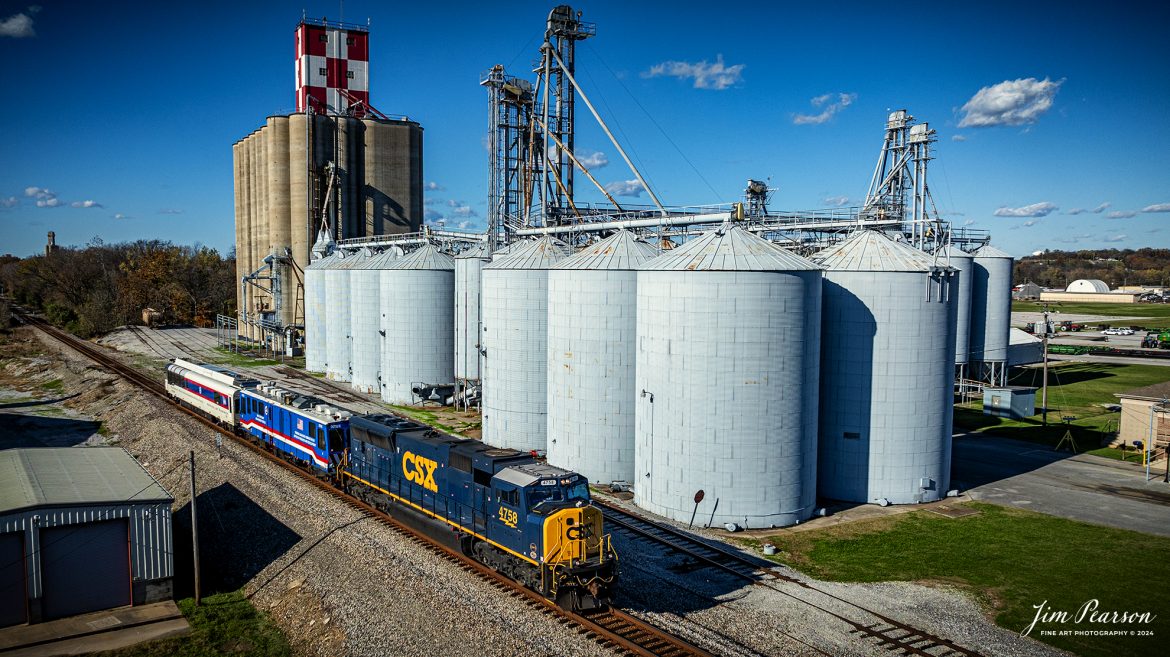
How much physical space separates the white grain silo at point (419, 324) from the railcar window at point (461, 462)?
2965 centimetres

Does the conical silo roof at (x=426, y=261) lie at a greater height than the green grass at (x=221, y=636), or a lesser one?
greater

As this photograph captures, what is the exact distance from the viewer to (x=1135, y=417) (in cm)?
4159

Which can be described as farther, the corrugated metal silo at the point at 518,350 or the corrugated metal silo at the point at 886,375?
the corrugated metal silo at the point at 518,350

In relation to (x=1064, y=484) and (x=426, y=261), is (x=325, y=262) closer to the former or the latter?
(x=426, y=261)

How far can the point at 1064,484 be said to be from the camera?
35.2 m

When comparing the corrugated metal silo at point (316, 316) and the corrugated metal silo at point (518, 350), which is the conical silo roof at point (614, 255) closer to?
the corrugated metal silo at point (518, 350)

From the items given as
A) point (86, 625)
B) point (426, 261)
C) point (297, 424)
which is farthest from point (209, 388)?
point (86, 625)

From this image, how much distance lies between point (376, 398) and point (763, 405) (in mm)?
35497

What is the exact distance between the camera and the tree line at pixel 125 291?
102875 mm

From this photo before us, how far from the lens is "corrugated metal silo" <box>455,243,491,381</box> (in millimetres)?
48406

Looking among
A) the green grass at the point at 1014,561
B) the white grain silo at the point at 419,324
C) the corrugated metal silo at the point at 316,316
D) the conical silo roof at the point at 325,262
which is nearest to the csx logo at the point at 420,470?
the green grass at the point at 1014,561

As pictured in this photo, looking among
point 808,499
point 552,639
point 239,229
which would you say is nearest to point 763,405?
point 808,499

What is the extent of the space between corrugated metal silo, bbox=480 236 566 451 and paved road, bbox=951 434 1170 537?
20901 mm

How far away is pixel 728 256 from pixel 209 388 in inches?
1293
